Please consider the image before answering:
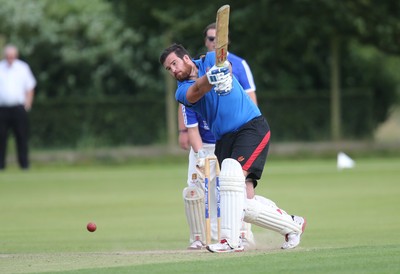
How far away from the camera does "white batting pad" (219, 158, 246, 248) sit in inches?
327

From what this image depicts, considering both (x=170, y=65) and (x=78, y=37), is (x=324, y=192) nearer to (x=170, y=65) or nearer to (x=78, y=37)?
(x=170, y=65)

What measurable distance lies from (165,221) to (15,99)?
29.0 ft

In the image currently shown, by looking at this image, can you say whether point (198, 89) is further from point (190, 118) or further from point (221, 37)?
point (190, 118)

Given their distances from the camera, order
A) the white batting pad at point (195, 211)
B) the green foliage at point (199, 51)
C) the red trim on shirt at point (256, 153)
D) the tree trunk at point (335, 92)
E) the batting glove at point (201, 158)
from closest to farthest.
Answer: the red trim on shirt at point (256, 153) → the batting glove at point (201, 158) → the white batting pad at point (195, 211) → the green foliage at point (199, 51) → the tree trunk at point (335, 92)

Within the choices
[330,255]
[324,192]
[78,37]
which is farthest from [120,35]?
[330,255]

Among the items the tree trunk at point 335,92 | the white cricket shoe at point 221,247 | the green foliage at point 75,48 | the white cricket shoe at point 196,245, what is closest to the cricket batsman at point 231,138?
the white cricket shoe at point 221,247

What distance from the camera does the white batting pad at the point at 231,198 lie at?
8.30 metres

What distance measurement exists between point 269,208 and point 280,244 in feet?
3.14

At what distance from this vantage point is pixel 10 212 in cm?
1429

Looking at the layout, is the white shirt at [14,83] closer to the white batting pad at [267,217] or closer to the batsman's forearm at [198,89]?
the white batting pad at [267,217]

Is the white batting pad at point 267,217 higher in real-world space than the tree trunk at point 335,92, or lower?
lower

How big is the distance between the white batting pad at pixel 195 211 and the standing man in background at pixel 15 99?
11.6m

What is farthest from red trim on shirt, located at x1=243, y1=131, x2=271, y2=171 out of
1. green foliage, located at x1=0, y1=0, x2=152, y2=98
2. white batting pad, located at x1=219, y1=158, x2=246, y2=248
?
green foliage, located at x1=0, y1=0, x2=152, y2=98

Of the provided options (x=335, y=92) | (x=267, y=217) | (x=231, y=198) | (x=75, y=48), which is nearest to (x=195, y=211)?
(x=267, y=217)
